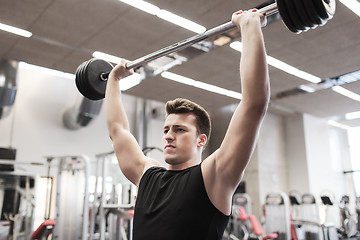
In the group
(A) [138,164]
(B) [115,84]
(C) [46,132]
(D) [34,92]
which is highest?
(D) [34,92]

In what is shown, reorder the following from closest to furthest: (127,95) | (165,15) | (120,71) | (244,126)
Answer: (244,126), (120,71), (165,15), (127,95)

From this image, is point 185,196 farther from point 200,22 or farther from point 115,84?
point 200,22

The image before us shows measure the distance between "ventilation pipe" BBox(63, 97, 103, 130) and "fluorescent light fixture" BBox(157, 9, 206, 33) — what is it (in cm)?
213

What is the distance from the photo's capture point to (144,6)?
159 inches

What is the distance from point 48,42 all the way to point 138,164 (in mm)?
4153

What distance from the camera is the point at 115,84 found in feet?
5.16

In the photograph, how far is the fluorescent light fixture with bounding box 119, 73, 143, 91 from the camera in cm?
646

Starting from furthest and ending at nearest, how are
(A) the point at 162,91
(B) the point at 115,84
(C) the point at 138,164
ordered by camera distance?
(A) the point at 162,91
(B) the point at 115,84
(C) the point at 138,164

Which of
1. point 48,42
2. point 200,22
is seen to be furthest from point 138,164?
point 48,42

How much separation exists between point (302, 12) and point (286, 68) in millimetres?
4975

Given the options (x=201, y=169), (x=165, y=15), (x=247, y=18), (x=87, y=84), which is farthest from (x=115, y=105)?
(x=165, y=15)

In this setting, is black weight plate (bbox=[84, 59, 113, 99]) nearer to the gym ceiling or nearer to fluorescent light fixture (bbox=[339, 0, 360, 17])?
the gym ceiling

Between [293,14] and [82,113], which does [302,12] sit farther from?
[82,113]

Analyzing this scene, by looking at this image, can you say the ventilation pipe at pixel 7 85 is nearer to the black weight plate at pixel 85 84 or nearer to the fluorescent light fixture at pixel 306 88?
the black weight plate at pixel 85 84
